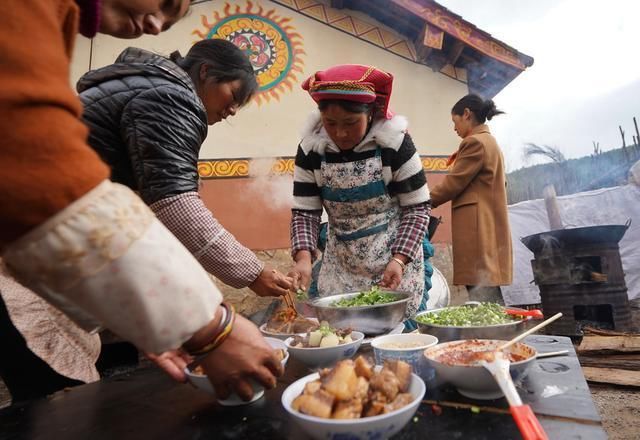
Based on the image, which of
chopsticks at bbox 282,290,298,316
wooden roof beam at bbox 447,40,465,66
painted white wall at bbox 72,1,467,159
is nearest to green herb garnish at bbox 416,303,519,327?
chopsticks at bbox 282,290,298,316

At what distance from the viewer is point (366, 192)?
282 centimetres

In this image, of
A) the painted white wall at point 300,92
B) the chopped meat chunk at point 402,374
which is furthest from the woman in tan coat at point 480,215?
the chopped meat chunk at point 402,374

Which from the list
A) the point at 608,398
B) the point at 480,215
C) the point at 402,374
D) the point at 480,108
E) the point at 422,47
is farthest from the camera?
the point at 422,47

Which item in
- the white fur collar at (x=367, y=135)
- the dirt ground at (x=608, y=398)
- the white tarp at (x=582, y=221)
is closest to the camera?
the white fur collar at (x=367, y=135)

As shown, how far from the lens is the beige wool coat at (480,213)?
4711 millimetres

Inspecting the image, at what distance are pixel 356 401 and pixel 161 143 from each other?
1.29 meters

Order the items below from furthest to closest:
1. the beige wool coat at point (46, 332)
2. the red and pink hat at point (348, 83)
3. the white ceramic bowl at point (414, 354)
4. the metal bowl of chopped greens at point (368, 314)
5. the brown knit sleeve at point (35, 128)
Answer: the red and pink hat at point (348, 83) < the beige wool coat at point (46, 332) < the metal bowl of chopped greens at point (368, 314) < the white ceramic bowl at point (414, 354) < the brown knit sleeve at point (35, 128)

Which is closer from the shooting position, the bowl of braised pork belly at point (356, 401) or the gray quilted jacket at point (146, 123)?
the bowl of braised pork belly at point (356, 401)

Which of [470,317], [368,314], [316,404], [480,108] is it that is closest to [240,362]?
[316,404]

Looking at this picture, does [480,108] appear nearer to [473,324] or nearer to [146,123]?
[473,324]

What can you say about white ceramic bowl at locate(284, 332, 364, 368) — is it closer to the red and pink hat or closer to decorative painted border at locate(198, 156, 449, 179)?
the red and pink hat

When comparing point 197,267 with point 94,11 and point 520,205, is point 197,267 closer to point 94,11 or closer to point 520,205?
point 94,11

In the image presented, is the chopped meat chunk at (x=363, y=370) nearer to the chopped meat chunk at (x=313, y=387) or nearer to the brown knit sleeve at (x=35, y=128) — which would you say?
the chopped meat chunk at (x=313, y=387)

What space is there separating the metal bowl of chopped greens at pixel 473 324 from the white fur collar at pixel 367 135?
130 centimetres
